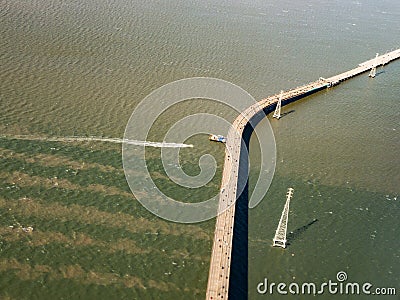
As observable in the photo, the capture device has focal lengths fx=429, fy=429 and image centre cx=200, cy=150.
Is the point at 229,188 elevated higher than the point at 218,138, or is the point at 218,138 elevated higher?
the point at 218,138

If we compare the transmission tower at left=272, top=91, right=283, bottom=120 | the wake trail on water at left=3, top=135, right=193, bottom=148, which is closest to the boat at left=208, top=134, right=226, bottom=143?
the wake trail on water at left=3, top=135, right=193, bottom=148

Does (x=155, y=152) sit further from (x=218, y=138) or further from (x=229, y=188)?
(x=229, y=188)

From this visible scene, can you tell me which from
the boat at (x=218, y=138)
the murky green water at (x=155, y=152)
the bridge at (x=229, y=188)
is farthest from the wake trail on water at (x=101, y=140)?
the bridge at (x=229, y=188)

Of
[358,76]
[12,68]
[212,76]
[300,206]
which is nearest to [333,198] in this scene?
[300,206]

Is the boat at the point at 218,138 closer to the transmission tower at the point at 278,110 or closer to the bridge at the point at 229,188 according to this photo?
the bridge at the point at 229,188

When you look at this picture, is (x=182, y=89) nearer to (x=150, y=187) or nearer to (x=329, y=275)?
(x=150, y=187)

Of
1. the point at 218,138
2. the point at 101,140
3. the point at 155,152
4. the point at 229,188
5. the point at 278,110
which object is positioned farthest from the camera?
the point at 278,110

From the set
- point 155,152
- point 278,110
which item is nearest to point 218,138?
point 155,152
